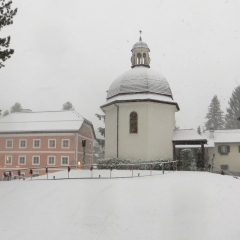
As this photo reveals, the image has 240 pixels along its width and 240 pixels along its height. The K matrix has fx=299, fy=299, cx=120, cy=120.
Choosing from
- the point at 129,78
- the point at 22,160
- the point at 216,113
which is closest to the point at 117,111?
the point at 129,78

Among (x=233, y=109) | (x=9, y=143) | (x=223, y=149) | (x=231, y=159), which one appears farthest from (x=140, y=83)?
(x=233, y=109)

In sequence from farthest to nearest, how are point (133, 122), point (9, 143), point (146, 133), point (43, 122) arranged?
point (43, 122)
point (9, 143)
point (133, 122)
point (146, 133)

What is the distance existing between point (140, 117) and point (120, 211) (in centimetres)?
1588

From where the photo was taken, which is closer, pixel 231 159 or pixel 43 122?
pixel 231 159

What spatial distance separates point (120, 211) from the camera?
12664 mm

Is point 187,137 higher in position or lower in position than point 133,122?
lower

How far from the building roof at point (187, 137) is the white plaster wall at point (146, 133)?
0.67 m

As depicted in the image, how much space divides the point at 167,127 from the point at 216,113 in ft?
175

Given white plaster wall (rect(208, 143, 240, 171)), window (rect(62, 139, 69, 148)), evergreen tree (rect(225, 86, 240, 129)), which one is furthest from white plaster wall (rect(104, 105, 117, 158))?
evergreen tree (rect(225, 86, 240, 129))

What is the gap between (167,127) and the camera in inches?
1123

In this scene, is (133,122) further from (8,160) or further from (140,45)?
(8,160)

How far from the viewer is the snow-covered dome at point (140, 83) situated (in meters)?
28.8

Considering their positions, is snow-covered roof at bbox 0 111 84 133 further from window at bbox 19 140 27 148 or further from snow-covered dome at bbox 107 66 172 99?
snow-covered dome at bbox 107 66 172 99

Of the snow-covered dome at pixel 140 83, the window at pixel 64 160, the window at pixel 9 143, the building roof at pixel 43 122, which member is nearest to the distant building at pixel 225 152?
the snow-covered dome at pixel 140 83
